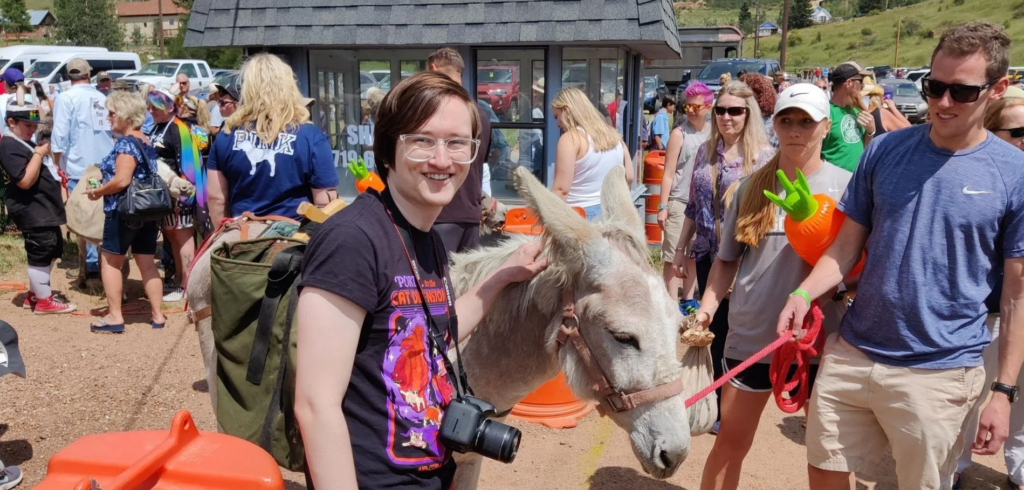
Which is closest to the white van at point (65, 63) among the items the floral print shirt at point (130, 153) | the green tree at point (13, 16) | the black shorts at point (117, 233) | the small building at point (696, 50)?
the small building at point (696, 50)

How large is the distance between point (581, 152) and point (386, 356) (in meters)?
4.21

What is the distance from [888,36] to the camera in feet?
230

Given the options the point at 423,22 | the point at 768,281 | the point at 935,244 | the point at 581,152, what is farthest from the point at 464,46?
the point at 935,244

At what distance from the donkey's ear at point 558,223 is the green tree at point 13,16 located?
73.4 m

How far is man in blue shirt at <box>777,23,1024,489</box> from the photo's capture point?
2283mm

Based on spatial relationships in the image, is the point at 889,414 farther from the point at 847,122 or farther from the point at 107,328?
the point at 107,328

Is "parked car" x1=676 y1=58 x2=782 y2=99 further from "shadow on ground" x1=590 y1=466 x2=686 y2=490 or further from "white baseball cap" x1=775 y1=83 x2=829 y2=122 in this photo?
"white baseball cap" x1=775 y1=83 x2=829 y2=122

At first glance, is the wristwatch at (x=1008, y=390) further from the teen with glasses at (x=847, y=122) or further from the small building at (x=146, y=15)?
the small building at (x=146, y=15)

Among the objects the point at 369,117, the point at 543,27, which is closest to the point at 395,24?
the point at 369,117

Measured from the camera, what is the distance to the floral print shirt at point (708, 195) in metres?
4.54

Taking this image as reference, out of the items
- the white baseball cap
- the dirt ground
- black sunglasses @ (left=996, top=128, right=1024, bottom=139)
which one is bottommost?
the dirt ground

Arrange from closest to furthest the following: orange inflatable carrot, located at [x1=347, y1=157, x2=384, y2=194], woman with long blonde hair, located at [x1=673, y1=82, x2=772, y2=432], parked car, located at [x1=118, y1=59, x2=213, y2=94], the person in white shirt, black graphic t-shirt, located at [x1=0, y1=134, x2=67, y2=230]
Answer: orange inflatable carrot, located at [x1=347, y1=157, x2=384, y2=194]
woman with long blonde hair, located at [x1=673, y1=82, x2=772, y2=432]
black graphic t-shirt, located at [x1=0, y1=134, x2=67, y2=230]
the person in white shirt
parked car, located at [x1=118, y1=59, x2=213, y2=94]

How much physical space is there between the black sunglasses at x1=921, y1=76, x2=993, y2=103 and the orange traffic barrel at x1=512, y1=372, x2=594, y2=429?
3092 mm

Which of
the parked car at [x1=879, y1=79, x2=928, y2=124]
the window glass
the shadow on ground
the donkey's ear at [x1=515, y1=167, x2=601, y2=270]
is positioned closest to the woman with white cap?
the donkey's ear at [x1=515, y1=167, x2=601, y2=270]
